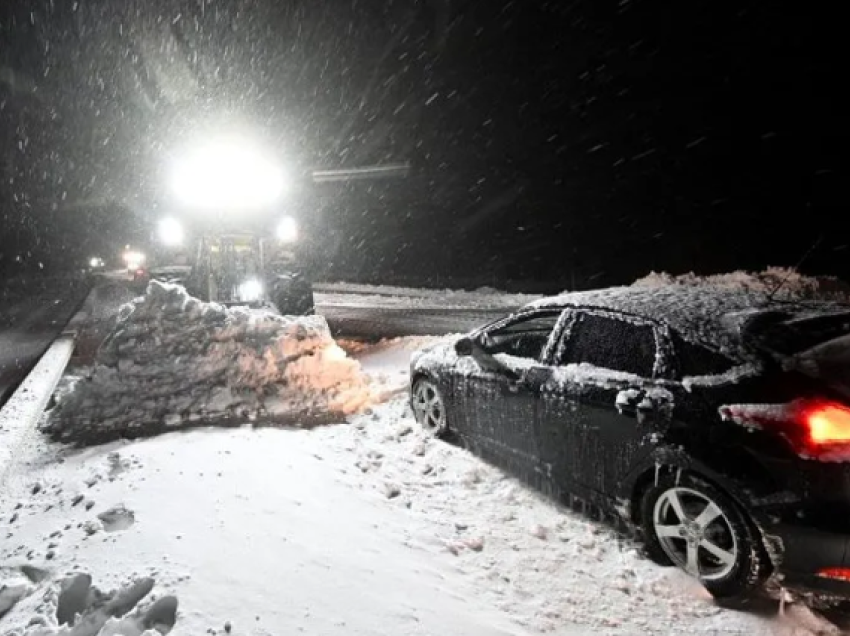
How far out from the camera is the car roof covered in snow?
3539 millimetres

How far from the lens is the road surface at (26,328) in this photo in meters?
10.1

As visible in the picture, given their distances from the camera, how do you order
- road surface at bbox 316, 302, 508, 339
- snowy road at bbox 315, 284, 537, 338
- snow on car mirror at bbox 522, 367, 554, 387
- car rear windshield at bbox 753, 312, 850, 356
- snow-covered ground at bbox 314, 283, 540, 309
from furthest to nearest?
snow-covered ground at bbox 314, 283, 540, 309
snowy road at bbox 315, 284, 537, 338
road surface at bbox 316, 302, 508, 339
snow on car mirror at bbox 522, 367, 554, 387
car rear windshield at bbox 753, 312, 850, 356

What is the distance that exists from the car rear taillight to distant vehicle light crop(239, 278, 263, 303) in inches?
364

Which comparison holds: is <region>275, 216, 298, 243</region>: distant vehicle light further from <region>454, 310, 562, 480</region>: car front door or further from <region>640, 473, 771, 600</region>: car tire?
<region>640, 473, 771, 600</region>: car tire

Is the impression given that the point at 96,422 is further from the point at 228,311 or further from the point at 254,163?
the point at 254,163

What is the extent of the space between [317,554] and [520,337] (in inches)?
108

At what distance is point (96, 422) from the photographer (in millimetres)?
6305

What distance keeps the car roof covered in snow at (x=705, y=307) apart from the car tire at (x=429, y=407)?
5.74 ft

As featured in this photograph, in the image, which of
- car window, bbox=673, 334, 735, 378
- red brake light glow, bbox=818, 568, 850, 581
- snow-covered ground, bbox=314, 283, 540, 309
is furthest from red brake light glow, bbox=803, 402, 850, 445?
snow-covered ground, bbox=314, 283, 540, 309

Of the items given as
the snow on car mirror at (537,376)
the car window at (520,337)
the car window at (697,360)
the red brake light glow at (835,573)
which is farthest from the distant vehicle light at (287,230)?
the red brake light glow at (835,573)

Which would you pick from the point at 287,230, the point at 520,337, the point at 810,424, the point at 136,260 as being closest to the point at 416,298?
the point at 136,260

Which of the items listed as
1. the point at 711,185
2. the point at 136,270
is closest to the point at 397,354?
the point at 136,270

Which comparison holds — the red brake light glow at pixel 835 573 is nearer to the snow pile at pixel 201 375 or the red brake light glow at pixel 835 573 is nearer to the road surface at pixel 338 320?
the snow pile at pixel 201 375

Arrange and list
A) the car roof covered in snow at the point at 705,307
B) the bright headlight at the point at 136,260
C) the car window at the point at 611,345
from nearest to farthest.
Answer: the car roof covered in snow at the point at 705,307, the car window at the point at 611,345, the bright headlight at the point at 136,260
